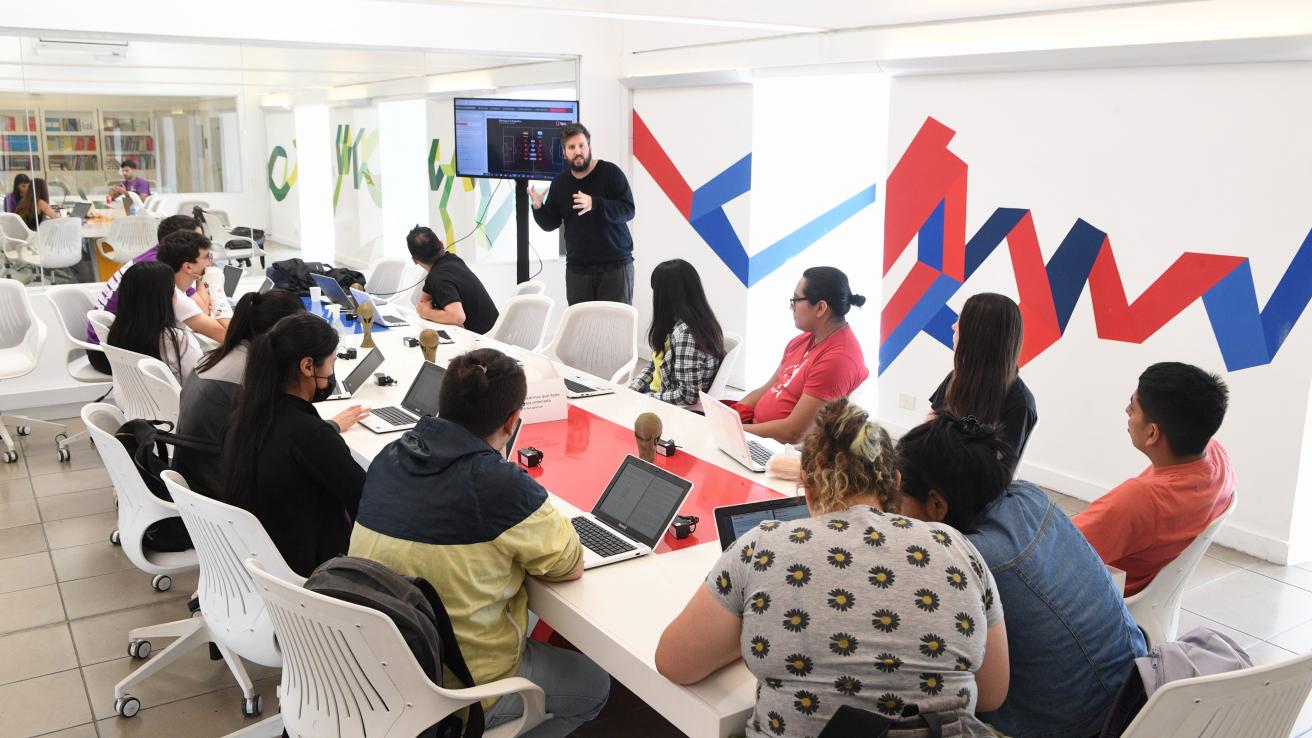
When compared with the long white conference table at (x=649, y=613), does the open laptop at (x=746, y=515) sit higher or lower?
higher

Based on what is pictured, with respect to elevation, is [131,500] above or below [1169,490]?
below

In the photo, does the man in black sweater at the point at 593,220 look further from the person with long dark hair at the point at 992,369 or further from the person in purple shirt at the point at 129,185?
the person with long dark hair at the point at 992,369

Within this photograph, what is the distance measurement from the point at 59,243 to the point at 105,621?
166 inches

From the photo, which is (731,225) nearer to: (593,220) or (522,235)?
(593,220)

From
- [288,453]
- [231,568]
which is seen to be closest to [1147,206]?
[288,453]

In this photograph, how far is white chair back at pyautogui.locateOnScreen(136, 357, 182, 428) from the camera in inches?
170

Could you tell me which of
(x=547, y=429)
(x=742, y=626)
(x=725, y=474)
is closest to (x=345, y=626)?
(x=742, y=626)

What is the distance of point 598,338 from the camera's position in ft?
19.1

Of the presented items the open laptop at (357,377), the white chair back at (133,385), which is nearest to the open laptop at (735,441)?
the open laptop at (357,377)

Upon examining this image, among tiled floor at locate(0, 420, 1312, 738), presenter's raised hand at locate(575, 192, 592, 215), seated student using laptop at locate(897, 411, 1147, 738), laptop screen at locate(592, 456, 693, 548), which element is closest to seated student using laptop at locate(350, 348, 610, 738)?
laptop screen at locate(592, 456, 693, 548)

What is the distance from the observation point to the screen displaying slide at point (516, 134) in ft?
25.7

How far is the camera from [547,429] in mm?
4176

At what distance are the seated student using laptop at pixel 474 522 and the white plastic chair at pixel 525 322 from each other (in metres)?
3.51

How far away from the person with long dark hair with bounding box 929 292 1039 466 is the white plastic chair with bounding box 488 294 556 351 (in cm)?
305
